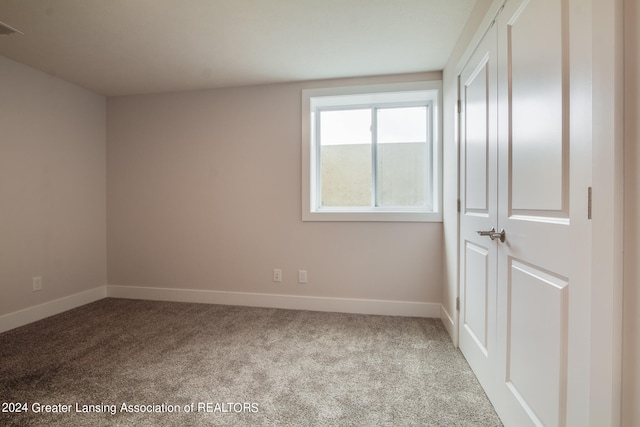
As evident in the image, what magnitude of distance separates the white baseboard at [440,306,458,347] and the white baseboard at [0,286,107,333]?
11.9ft

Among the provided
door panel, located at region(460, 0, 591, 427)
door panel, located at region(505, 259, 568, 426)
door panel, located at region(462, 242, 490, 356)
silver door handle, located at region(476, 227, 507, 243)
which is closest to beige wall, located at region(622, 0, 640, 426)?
door panel, located at region(460, 0, 591, 427)

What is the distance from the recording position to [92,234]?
10.5 feet

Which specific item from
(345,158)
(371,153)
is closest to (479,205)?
(371,153)

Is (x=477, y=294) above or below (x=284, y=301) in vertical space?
above

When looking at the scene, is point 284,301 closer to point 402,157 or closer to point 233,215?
point 233,215

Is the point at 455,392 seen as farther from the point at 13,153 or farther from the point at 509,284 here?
the point at 13,153

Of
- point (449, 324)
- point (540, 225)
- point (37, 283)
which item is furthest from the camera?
point (37, 283)

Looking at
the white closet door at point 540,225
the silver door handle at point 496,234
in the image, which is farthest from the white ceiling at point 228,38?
the silver door handle at point 496,234

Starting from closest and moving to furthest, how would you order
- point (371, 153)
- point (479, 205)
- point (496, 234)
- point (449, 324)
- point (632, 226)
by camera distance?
point (632, 226), point (496, 234), point (479, 205), point (449, 324), point (371, 153)

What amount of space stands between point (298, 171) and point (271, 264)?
1.00m

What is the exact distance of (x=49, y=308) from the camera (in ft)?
8.97

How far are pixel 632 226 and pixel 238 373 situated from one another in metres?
1.91

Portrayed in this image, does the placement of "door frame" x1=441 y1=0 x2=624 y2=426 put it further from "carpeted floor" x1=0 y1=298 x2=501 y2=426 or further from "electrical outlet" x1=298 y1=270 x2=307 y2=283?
"electrical outlet" x1=298 y1=270 x2=307 y2=283

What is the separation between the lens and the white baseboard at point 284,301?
2.73 metres
